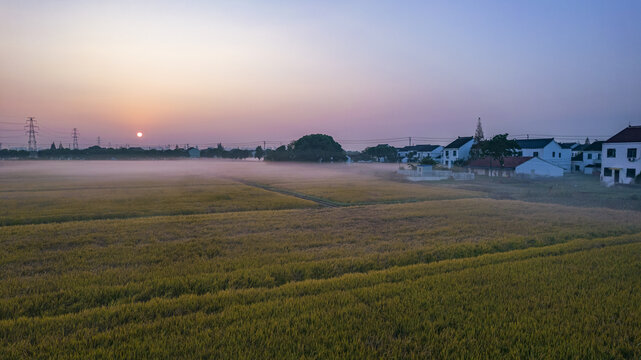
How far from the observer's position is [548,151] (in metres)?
72.8

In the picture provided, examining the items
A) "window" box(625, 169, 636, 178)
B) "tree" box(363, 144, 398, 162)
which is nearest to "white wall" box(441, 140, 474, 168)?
"window" box(625, 169, 636, 178)

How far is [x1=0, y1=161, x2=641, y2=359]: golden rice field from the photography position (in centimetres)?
556

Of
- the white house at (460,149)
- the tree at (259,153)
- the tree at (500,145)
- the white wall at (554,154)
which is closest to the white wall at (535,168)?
the tree at (500,145)

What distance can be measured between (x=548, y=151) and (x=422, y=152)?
65808 mm

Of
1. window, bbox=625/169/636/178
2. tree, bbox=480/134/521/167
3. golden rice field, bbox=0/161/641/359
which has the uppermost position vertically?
tree, bbox=480/134/521/167

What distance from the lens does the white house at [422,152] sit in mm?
130625

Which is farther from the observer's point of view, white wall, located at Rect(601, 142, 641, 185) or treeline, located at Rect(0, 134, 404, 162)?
treeline, located at Rect(0, 134, 404, 162)

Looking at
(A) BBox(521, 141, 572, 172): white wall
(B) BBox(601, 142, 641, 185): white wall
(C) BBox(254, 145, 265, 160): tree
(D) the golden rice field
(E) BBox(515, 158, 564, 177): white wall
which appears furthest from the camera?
(C) BBox(254, 145, 265, 160): tree

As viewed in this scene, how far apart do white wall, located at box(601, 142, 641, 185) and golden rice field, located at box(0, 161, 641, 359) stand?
37757 mm

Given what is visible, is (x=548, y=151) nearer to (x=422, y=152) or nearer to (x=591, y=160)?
(x=591, y=160)

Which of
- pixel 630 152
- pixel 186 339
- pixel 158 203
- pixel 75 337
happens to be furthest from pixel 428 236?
pixel 630 152

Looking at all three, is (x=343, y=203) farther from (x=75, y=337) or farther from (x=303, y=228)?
(x=75, y=337)

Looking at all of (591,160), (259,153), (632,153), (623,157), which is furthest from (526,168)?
(259,153)

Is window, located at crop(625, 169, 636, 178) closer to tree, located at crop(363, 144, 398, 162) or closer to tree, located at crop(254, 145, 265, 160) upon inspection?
tree, located at crop(363, 144, 398, 162)
